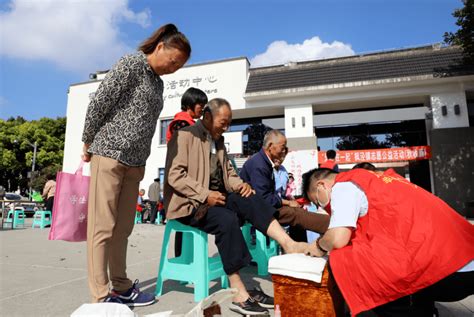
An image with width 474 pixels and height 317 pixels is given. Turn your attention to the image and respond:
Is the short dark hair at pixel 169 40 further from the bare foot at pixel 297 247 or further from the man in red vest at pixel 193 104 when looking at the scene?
the bare foot at pixel 297 247

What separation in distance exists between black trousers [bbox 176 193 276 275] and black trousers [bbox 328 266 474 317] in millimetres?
873

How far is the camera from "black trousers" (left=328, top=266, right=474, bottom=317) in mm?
1420

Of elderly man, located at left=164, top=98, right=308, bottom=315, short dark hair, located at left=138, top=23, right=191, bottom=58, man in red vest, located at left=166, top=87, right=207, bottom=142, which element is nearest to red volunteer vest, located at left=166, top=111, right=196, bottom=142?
man in red vest, located at left=166, top=87, right=207, bottom=142

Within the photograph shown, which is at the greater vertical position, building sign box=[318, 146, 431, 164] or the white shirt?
building sign box=[318, 146, 431, 164]

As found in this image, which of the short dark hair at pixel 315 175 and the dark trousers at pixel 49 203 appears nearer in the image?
the short dark hair at pixel 315 175

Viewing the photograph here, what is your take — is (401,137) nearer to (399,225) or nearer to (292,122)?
(292,122)

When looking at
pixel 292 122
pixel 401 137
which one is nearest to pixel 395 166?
pixel 401 137

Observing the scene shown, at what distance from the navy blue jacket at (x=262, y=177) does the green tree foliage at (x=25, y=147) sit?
28.7m

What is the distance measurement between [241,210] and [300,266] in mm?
708

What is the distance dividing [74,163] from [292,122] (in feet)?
41.9

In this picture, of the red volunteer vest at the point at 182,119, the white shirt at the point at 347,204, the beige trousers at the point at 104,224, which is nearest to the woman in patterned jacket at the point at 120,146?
the beige trousers at the point at 104,224

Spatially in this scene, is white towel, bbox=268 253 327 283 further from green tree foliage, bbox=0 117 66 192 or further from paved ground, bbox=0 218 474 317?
green tree foliage, bbox=0 117 66 192

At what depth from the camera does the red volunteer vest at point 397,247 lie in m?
1.40

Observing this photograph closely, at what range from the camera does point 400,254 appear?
1433 millimetres
